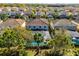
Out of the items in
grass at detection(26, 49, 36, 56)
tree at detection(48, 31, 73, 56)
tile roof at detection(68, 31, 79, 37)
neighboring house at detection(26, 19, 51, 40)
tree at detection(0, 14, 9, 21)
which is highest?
tree at detection(0, 14, 9, 21)

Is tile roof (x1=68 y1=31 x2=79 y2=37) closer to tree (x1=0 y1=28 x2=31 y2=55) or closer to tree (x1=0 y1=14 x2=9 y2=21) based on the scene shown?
tree (x1=0 y1=28 x2=31 y2=55)

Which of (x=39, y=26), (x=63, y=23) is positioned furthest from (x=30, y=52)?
(x=63, y=23)

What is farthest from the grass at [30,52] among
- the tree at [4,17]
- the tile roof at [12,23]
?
the tree at [4,17]

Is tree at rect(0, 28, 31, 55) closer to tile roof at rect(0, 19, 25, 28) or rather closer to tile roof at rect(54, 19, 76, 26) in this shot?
tile roof at rect(0, 19, 25, 28)

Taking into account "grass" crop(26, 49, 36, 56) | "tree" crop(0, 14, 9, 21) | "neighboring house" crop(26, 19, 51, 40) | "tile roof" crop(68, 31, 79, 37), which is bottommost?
"grass" crop(26, 49, 36, 56)

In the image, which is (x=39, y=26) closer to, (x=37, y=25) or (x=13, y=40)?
(x=37, y=25)

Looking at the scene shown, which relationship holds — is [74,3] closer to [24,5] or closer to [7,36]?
[24,5]

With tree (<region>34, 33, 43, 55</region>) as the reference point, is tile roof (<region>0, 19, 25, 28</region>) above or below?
above

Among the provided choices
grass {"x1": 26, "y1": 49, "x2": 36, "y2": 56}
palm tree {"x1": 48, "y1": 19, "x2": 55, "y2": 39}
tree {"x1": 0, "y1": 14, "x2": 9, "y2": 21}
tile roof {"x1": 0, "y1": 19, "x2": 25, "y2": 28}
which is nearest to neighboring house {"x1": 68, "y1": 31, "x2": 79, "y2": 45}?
palm tree {"x1": 48, "y1": 19, "x2": 55, "y2": 39}

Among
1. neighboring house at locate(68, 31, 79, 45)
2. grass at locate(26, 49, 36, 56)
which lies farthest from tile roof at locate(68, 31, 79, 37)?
grass at locate(26, 49, 36, 56)

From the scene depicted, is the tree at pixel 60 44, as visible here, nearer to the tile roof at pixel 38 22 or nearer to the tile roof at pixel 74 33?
the tile roof at pixel 74 33
